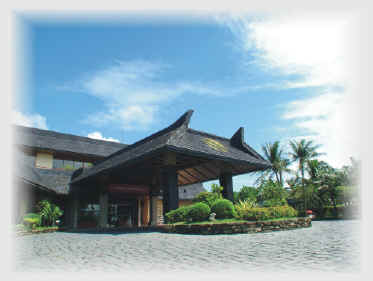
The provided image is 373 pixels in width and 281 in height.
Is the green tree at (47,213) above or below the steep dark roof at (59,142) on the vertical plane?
below

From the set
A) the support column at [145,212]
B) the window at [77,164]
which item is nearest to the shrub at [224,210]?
the support column at [145,212]

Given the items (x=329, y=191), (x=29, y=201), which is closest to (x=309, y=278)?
(x=29, y=201)

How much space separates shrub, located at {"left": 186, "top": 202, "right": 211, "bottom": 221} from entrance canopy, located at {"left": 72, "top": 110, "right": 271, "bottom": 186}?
2172mm

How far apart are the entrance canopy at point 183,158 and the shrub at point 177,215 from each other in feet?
6.78

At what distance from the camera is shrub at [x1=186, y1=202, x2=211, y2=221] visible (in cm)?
1083

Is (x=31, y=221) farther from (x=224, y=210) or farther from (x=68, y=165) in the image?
(x=224, y=210)

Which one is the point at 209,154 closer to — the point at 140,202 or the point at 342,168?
the point at 140,202

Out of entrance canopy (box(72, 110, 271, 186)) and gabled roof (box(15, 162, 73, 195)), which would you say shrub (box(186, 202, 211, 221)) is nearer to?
entrance canopy (box(72, 110, 271, 186))

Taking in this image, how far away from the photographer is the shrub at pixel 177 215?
11.2 m

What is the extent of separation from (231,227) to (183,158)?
15.9 ft

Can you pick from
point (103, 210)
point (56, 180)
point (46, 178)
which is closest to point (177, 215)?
point (103, 210)

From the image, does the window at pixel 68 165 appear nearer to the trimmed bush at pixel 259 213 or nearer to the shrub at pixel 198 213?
the shrub at pixel 198 213

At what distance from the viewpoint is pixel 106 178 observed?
55.9ft

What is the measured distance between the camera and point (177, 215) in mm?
11305
